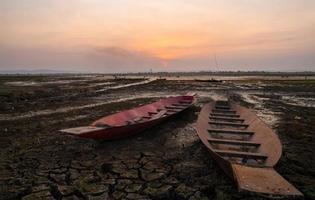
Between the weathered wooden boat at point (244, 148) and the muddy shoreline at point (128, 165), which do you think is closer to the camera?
the weathered wooden boat at point (244, 148)

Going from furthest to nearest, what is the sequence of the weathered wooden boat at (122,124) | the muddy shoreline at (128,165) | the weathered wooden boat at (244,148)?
the weathered wooden boat at (122,124)
the muddy shoreline at (128,165)
the weathered wooden boat at (244,148)

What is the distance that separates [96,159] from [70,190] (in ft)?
6.16

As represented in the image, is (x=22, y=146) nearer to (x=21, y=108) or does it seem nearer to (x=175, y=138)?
(x=175, y=138)

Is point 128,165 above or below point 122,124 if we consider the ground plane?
below

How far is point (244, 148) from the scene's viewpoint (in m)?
7.29

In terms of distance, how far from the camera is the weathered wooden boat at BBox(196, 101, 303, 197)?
4.30 m

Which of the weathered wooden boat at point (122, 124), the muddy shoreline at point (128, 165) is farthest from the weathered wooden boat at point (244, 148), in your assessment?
the weathered wooden boat at point (122, 124)

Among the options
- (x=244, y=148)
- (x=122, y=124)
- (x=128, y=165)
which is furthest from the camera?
(x=122, y=124)

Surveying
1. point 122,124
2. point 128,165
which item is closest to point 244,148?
point 128,165

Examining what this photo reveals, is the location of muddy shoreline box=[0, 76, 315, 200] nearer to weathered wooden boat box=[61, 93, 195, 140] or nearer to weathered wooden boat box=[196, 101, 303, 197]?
weathered wooden boat box=[61, 93, 195, 140]

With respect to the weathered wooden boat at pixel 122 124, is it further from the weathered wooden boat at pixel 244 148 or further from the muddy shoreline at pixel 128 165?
the weathered wooden boat at pixel 244 148

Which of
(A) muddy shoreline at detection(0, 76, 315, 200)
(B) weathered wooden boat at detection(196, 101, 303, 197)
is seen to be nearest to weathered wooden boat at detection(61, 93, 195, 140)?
(A) muddy shoreline at detection(0, 76, 315, 200)

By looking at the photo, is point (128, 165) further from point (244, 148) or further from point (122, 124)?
point (244, 148)

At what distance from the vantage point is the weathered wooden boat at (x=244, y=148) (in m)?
4.30
